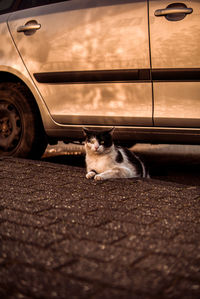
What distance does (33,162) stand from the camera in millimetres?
4691

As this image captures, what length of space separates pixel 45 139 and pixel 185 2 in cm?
211

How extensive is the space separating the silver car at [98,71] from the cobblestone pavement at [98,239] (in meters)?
0.68

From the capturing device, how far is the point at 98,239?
8.05ft

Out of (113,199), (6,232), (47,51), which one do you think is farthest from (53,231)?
(47,51)

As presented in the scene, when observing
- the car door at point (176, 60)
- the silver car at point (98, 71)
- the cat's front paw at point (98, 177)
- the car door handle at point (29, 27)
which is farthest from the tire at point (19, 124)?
the car door at point (176, 60)

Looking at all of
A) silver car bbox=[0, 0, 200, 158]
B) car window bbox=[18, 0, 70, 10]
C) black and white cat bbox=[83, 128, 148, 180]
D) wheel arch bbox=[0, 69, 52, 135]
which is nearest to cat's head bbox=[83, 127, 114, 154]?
black and white cat bbox=[83, 128, 148, 180]

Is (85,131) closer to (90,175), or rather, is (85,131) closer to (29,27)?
(90,175)

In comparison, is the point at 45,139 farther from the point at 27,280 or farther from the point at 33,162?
the point at 27,280

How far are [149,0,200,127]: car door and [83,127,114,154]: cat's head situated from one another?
583mm

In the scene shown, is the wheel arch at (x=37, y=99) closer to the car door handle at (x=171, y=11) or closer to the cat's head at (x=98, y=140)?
the cat's head at (x=98, y=140)

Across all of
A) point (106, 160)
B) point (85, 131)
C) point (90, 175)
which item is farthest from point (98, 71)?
point (90, 175)

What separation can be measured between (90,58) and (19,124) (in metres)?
1.13

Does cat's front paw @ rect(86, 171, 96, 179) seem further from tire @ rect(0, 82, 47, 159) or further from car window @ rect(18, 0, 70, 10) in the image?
car window @ rect(18, 0, 70, 10)

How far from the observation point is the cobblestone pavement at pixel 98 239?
189 cm
